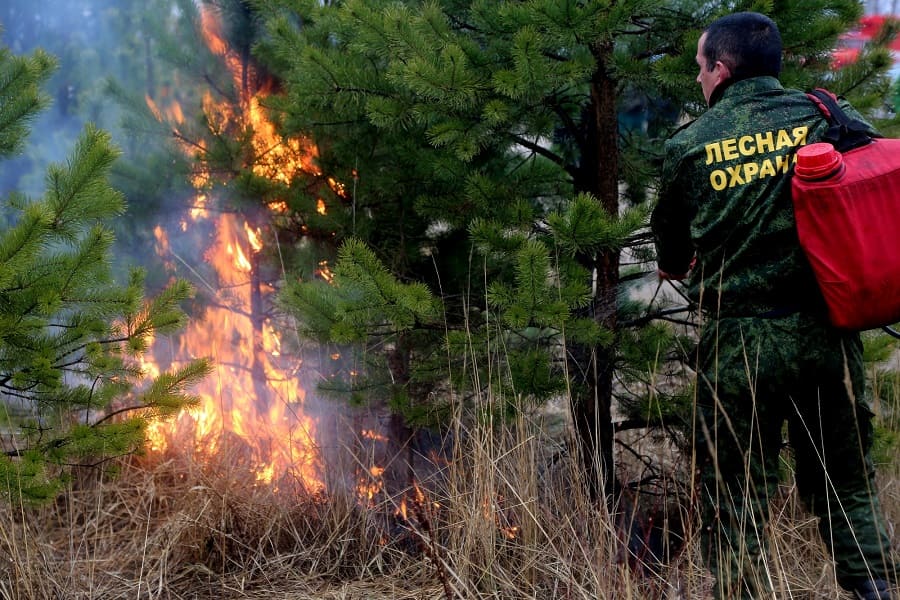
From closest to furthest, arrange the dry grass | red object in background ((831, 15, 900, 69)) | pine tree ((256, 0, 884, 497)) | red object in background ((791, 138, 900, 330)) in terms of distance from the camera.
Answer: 1. red object in background ((791, 138, 900, 330))
2. the dry grass
3. pine tree ((256, 0, 884, 497))
4. red object in background ((831, 15, 900, 69))

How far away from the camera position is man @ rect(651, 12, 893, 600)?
285cm

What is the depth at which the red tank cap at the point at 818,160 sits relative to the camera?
8.53ft

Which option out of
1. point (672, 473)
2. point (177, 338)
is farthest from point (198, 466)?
point (672, 473)

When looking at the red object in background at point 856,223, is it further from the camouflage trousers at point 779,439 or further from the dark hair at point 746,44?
the dark hair at point 746,44

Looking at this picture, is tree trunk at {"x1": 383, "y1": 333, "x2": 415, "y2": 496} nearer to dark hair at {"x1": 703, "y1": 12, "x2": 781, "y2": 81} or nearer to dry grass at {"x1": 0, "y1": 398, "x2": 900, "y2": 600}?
dry grass at {"x1": 0, "y1": 398, "x2": 900, "y2": 600}

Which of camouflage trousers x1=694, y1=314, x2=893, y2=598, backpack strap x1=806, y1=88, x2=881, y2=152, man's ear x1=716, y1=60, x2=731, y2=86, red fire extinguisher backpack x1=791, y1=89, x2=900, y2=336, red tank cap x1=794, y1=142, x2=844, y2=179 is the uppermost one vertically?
man's ear x1=716, y1=60, x2=731, y2=86

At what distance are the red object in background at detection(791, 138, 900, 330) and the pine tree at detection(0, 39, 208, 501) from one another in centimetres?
257

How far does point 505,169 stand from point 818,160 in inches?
102

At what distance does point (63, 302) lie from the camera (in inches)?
133

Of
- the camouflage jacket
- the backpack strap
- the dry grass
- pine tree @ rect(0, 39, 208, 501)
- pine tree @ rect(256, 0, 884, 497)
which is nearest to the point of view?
the backpack strap

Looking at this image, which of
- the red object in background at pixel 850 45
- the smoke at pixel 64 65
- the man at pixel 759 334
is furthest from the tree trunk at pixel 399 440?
the smoke at pixel 64 65

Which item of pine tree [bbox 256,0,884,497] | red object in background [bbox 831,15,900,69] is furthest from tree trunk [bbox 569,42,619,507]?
red object in background [bbox 831,15,900,69]

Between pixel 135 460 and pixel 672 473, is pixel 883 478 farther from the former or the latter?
pixel 135 460

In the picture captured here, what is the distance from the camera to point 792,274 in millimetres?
2840
